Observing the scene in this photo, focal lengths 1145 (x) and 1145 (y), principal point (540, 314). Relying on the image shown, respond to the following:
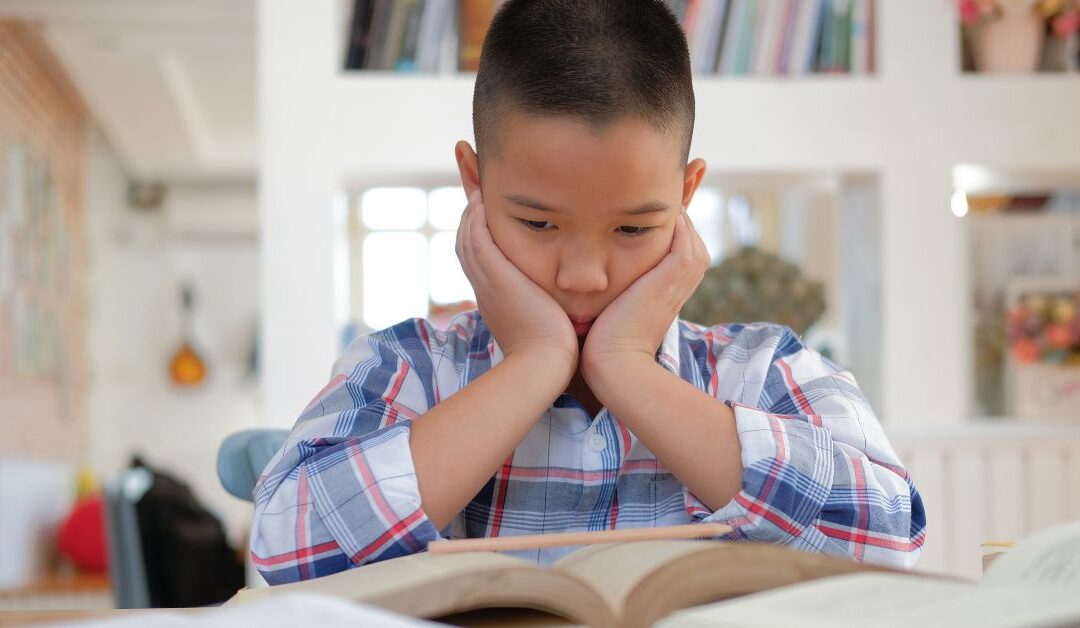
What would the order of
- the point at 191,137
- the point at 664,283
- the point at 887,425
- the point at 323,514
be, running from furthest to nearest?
the point at 191,137, the point at 887,425, the point at 664,283, the point at 323,514

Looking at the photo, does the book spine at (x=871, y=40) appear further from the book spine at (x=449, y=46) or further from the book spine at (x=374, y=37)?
the book spine at (x=374, y=37)

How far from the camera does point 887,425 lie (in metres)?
2.58

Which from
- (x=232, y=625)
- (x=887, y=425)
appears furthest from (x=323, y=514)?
(x=887, y=425)

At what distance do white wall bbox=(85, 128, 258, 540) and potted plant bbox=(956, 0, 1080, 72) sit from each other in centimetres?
603

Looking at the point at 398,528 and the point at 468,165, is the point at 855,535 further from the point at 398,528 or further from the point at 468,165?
the point at 468,165

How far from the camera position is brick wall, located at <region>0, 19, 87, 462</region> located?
215 inches

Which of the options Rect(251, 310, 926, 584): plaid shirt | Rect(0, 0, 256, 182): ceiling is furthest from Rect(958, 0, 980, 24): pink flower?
Rect(0, 0, 256, 182): ceiling

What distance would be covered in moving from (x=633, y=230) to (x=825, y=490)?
0.91ft

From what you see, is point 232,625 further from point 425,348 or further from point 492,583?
point 425,348

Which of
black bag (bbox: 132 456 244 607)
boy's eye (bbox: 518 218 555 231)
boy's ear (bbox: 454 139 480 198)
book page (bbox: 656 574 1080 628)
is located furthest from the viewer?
black bag (bbox: 132 456 244 607)

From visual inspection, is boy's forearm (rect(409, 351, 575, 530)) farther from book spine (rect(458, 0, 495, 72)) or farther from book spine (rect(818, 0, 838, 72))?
book spine (rect(818, 0, 838, 72))

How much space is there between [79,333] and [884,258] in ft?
19.3

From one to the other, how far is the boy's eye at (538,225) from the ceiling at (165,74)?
4.25 metres

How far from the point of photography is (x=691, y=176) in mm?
1135
